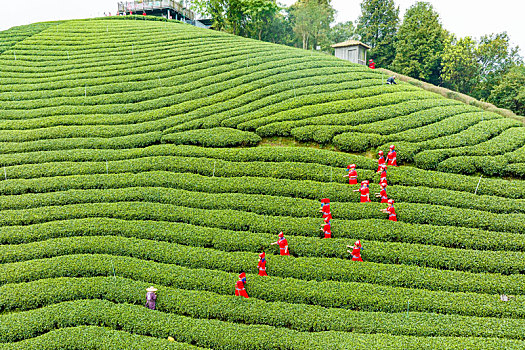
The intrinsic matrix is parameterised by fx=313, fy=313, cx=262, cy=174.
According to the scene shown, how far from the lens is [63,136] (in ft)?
49.4

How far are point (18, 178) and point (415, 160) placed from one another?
52.3ft

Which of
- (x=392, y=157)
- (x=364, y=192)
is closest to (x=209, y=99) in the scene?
(x=392, y=157)

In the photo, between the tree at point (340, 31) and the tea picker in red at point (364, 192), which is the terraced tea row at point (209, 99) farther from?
the tree at point (340, 31)

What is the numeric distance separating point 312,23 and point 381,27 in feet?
31.4

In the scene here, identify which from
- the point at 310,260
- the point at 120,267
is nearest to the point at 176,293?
the point at 120,267

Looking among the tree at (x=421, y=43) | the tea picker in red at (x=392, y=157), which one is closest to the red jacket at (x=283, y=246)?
the tea picker in red at (x=392, y=157)

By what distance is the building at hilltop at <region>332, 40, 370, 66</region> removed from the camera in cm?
2752

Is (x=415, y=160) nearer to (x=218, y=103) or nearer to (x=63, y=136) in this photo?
(x=218, y=103)

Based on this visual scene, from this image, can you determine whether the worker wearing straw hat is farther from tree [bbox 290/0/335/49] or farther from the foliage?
tree [bbox 290/0/335/49]

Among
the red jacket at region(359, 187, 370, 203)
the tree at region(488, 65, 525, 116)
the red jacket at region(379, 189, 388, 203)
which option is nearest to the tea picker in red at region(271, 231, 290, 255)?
the red jacket at region(359, 187, 370, 203)

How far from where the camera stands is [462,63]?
116 ft

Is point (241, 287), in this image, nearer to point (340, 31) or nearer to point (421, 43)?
point (421, 43)

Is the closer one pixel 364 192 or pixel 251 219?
pixel 251 219

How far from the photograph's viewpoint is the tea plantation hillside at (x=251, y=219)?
738cm
